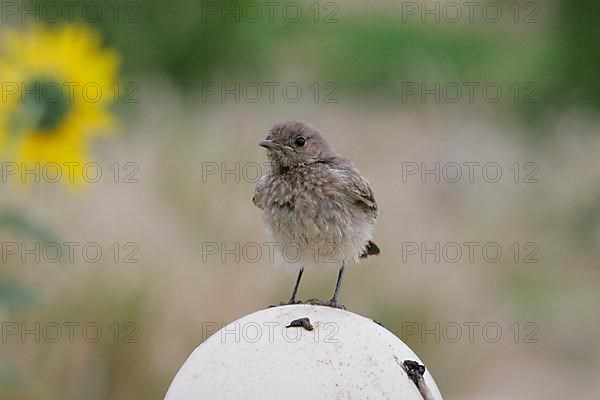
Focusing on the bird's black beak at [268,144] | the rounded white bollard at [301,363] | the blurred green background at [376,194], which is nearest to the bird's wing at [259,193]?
the bird's black beak at [268,144]

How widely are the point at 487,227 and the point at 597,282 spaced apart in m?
0.76

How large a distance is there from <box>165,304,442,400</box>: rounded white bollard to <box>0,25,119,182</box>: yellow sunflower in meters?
1.90

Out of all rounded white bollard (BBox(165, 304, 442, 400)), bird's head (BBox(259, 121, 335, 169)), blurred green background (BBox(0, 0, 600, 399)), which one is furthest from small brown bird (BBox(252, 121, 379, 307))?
rounded white bollard (BBox(165, 304, 442, 400))

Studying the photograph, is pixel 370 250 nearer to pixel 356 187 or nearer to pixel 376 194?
pixel 356 187

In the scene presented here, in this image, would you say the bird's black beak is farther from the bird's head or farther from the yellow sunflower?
the yellow sunflower

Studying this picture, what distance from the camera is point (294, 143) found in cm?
403

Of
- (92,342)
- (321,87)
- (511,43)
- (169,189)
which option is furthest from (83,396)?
(511,43)

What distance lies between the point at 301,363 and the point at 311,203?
1.41 m

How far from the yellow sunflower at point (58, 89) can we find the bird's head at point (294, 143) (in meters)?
0.83

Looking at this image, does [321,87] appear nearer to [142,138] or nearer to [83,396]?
[142,138]

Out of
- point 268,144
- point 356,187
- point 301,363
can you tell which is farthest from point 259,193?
point 301,363

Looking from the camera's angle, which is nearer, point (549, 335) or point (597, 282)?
point (549, 335)

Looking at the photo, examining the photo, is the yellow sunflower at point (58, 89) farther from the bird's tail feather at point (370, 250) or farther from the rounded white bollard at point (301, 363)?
the rounded white bollard at point (301, 363)

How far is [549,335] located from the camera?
7.17 meters
